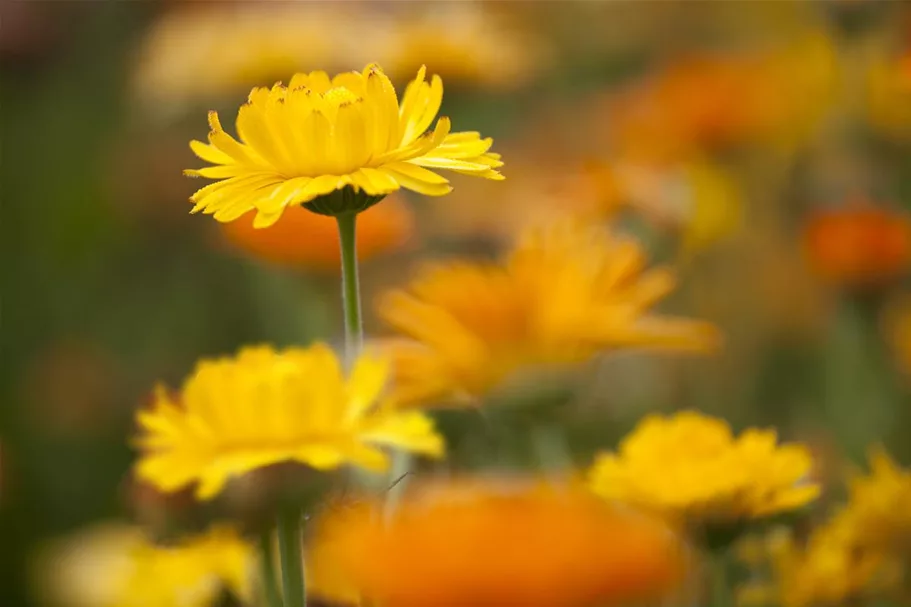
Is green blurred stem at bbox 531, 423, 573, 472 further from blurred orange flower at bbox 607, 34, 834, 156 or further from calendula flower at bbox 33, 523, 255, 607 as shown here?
blurred orange flower at bbox 607, 34, 834, 156

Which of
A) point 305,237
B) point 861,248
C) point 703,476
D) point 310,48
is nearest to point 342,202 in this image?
point 703,476

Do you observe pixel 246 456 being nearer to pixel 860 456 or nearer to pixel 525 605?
pixel 525 605

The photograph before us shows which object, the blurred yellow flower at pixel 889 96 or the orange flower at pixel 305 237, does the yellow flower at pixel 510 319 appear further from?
the blurred yellow flower at pixel 889 96

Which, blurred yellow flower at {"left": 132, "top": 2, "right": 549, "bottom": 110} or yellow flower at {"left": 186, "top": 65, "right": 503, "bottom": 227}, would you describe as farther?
blurred yellow flower at {"left": 132, "top": 2, "right": 549, "bottom": 110}

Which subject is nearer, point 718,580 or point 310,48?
point 718,580

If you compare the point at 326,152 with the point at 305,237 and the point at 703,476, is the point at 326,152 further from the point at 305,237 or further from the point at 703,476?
the point at 305,237

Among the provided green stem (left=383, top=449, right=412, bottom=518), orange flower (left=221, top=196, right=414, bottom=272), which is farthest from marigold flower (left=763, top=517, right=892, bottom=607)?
orange flower (left=221, top=196, right=414, bottom=272)

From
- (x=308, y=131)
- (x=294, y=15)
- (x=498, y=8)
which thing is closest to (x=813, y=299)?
(x=294, y=15)
